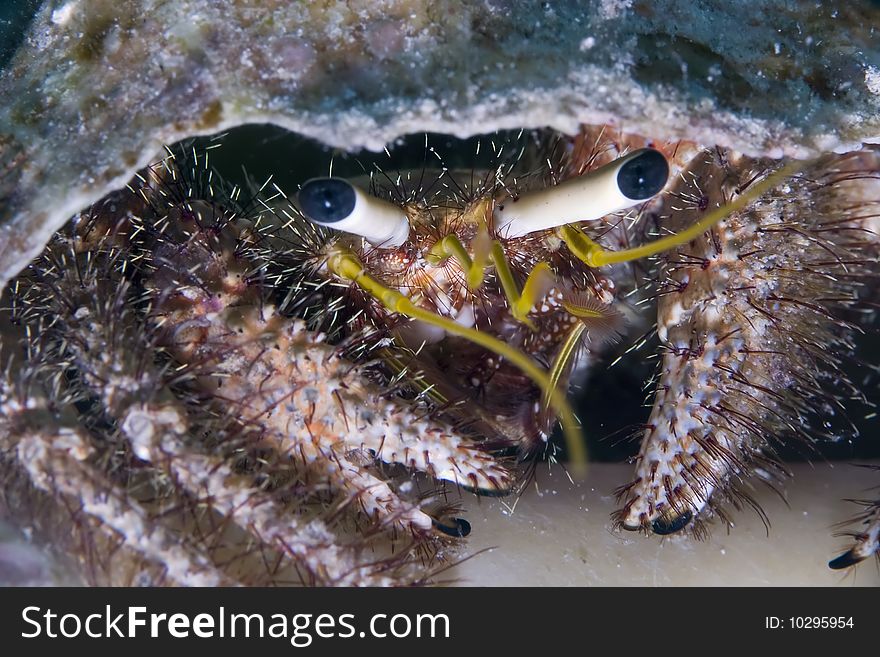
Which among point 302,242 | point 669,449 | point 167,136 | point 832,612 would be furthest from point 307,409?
point 832,612

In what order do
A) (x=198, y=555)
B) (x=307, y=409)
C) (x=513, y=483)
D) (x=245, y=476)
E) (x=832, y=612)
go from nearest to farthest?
(x=198, y=555)
(x=245, y=476)
(x=307, y=409)
(x=832, y=612)
(x=513, y=483)

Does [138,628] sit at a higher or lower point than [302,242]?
lower

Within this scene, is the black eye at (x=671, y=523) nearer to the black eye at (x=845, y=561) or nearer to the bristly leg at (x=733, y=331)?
the bristly leg at (x=733, y=331)

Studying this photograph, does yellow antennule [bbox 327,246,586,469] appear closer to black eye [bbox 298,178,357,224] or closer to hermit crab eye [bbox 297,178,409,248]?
hermit crab eye [bbox 297,178,409,248]

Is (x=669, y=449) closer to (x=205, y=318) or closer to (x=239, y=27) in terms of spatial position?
(x=205, y=318)

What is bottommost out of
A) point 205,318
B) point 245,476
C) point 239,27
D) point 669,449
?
point 245,476

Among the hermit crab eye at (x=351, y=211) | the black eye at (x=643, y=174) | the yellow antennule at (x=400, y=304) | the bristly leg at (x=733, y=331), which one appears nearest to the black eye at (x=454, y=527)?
the yellow antennule at (x=400, y=304)

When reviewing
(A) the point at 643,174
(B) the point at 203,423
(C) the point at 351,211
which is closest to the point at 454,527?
(B) the point at 203,423
